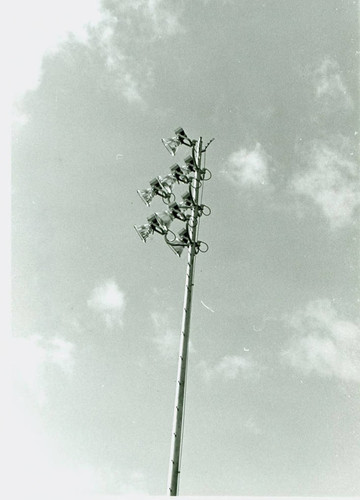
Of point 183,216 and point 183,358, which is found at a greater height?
point 183,216

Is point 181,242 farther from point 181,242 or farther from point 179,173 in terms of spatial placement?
point 179,173

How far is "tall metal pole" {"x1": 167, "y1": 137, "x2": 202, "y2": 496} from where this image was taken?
18.0ft

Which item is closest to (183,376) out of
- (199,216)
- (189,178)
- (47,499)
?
(47,499)

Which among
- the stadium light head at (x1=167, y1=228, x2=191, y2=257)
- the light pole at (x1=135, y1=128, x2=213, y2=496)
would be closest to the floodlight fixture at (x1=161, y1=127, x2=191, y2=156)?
the light pole at (x1=135, y1=128, x2=213, y2=496)

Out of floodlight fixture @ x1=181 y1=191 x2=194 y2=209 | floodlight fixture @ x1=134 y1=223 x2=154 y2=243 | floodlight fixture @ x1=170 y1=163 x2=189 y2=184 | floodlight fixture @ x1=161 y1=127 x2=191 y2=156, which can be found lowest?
floodlight fixture @ x1=134 y1=223 x2=154 y2=243

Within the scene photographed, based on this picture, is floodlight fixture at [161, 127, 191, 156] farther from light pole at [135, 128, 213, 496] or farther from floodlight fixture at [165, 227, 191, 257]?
floodlight fixture at [165, 227, 191, 257]

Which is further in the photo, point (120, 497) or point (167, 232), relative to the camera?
point (167, 232)

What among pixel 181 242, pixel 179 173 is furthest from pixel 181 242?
pixel 179 173

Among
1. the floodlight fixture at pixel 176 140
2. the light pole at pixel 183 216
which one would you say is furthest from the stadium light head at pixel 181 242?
the floodlight fixture at pixel 176 140

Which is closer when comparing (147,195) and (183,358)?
(183,358)

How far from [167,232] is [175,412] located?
3156 millimetres

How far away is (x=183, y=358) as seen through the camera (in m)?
6.30

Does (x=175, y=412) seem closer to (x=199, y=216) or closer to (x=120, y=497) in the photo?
(x=120, y=497)

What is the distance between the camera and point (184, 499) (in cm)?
470
